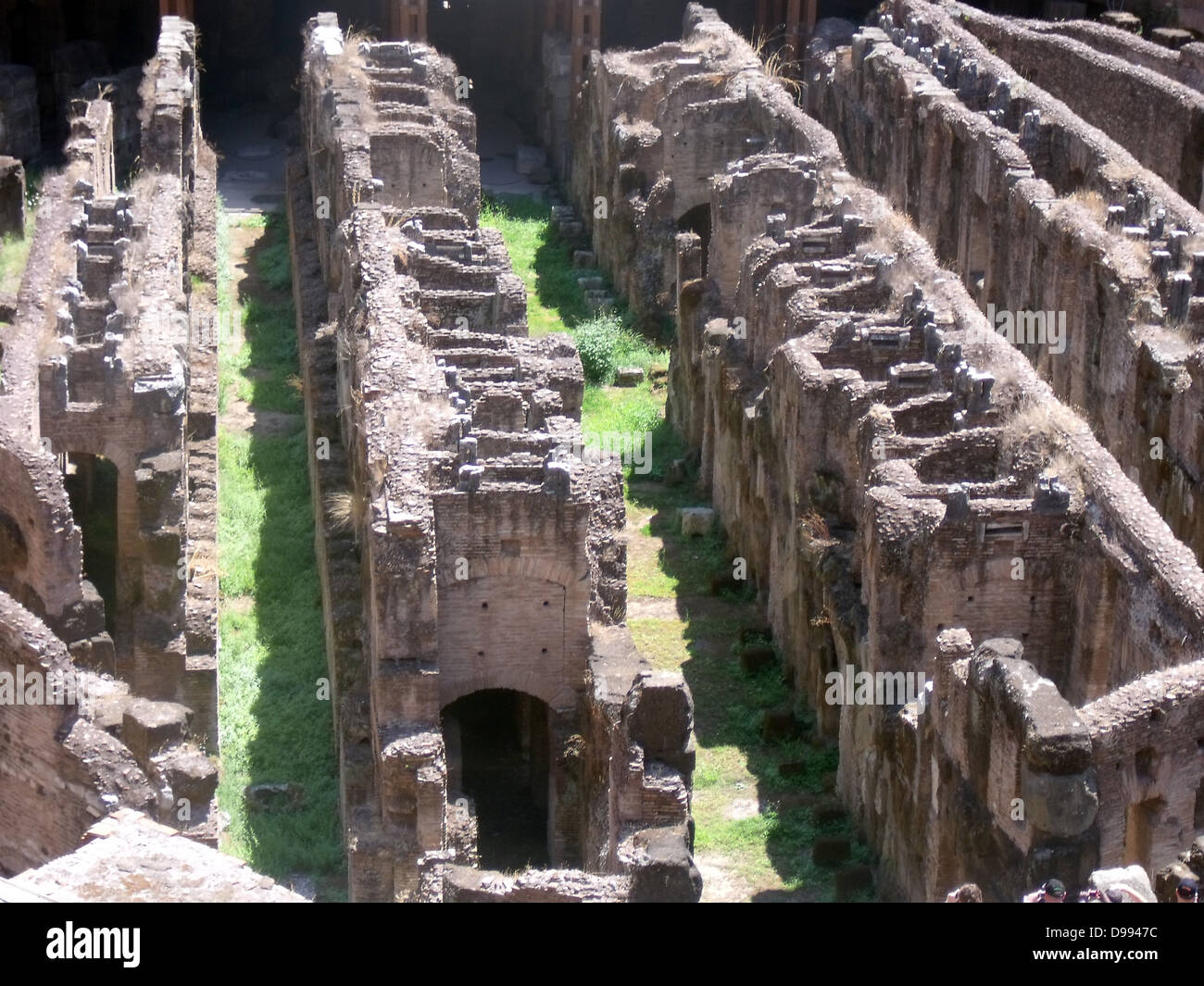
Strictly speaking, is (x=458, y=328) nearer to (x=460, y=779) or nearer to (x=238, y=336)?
(x=460, y=779)

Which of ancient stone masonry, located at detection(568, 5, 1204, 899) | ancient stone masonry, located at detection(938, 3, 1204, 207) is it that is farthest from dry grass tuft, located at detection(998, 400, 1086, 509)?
ancient stone masonry, located at detection(938, 3, 1204, 207)

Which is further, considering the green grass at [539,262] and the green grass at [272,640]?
the green grass at [539,262]

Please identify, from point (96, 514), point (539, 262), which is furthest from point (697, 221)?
point (96, 514)

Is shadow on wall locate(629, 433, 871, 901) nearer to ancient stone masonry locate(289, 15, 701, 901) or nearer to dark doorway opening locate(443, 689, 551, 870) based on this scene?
dark doorway opening locate(443, 689, 551, 870)

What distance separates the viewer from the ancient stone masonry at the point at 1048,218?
28.6m

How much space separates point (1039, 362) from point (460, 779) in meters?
13.0

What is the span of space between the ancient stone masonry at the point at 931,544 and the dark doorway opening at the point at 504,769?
3.37 meters

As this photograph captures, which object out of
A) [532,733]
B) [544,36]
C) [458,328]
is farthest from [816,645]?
[544,36]

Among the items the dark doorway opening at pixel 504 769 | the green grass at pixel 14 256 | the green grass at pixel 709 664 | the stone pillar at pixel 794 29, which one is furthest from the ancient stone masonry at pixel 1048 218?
the green grass at pixel 14 256

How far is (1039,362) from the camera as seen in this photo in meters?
33.0

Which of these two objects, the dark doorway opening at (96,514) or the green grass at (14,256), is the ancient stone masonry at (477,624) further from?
the green grass at (14,256)

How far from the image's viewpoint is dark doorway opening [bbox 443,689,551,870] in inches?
927

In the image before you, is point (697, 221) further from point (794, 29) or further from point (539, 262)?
point (794, 29)

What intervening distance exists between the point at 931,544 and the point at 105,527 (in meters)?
11.1
